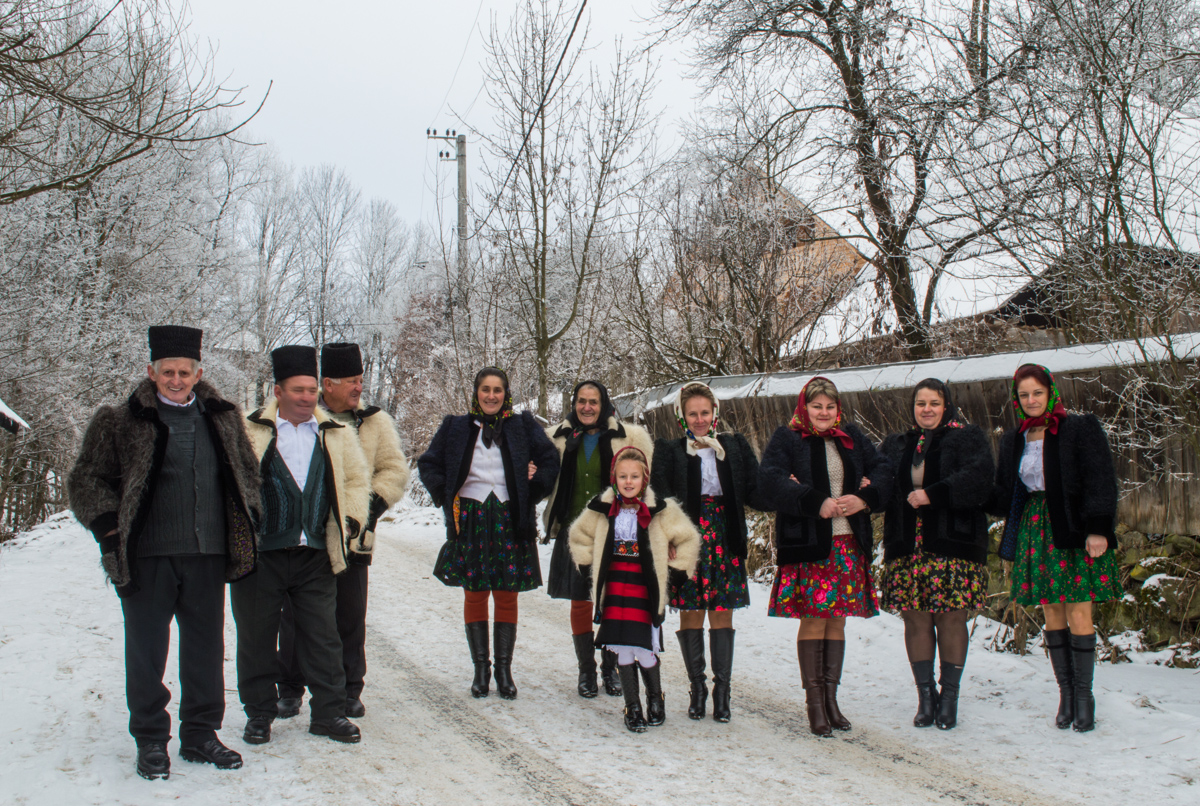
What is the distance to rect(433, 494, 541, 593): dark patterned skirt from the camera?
16.0 feet

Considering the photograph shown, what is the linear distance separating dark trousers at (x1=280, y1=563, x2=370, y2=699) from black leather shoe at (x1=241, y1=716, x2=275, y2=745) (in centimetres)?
46

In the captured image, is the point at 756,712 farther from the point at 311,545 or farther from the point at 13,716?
the point at 13,716

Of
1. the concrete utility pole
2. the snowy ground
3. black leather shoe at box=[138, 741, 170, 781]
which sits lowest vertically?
the snowy ground

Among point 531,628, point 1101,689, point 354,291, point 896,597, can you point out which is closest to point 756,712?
point 896,597

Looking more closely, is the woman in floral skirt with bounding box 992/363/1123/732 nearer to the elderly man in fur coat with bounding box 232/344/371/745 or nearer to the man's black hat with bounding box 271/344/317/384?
the elderly man in fur coat with bounding box 232/344/371/745

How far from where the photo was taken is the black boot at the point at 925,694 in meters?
4.37

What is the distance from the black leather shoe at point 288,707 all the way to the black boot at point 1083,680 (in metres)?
3.91

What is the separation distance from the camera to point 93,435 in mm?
3545

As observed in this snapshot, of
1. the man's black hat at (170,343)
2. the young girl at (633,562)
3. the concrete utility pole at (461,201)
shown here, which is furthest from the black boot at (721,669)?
the concrete utility pole at (461,201)

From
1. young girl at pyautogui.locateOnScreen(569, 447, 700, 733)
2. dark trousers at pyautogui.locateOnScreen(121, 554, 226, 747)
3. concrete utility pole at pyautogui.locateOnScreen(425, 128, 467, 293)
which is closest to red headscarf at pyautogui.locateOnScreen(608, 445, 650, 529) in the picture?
young girl at pyautogui.locateOnScreen(569, 447, 700, 733)

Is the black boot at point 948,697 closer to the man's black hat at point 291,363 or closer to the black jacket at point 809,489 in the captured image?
the black jacket at point 809,489

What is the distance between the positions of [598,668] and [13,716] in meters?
3.17

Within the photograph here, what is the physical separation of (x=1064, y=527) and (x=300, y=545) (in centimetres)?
378

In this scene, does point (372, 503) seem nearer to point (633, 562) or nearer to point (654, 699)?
point (633, 562)
